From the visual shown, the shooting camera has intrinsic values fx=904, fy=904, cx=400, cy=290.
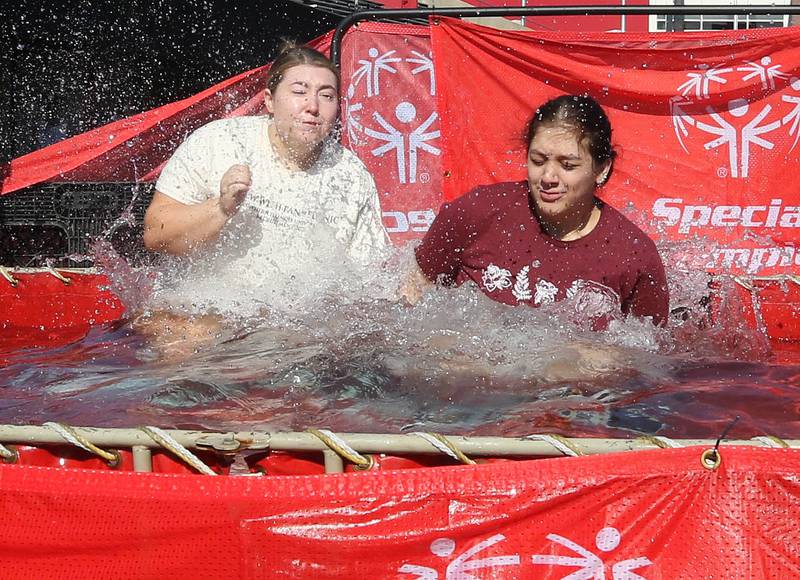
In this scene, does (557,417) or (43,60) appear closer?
(557,417)

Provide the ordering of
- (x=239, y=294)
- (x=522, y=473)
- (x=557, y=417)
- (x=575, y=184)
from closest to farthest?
(x=522, y=473) → (x=557, y=417) → (x=575, y=184) → (x=239, y=294)

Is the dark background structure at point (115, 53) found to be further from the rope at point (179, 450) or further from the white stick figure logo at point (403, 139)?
the rope at point (179, 450)

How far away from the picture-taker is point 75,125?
829 centimetres

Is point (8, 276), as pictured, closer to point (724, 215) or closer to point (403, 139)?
point (403, 139)

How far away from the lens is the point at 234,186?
132 inches

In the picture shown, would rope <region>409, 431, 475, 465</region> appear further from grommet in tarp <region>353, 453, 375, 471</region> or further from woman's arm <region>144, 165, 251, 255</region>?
woman's arm <region>144, 165, 251, 255</region>

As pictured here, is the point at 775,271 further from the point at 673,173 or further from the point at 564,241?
the point at 564,241

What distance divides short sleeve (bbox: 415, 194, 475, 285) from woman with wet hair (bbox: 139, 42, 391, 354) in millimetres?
386

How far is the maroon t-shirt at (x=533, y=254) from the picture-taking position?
3.29m

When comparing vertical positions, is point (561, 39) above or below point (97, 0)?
below

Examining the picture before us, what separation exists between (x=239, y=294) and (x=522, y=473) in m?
2.03

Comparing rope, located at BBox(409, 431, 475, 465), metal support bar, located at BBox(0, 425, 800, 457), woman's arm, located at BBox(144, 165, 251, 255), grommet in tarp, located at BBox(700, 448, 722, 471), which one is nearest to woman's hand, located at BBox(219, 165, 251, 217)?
woman's arm, located at BBox(144, 165, 251, 255)

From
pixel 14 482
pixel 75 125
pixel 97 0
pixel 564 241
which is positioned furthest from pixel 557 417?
pixel 75 125

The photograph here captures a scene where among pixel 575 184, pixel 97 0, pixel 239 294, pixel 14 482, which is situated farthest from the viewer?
pixel 97 0
